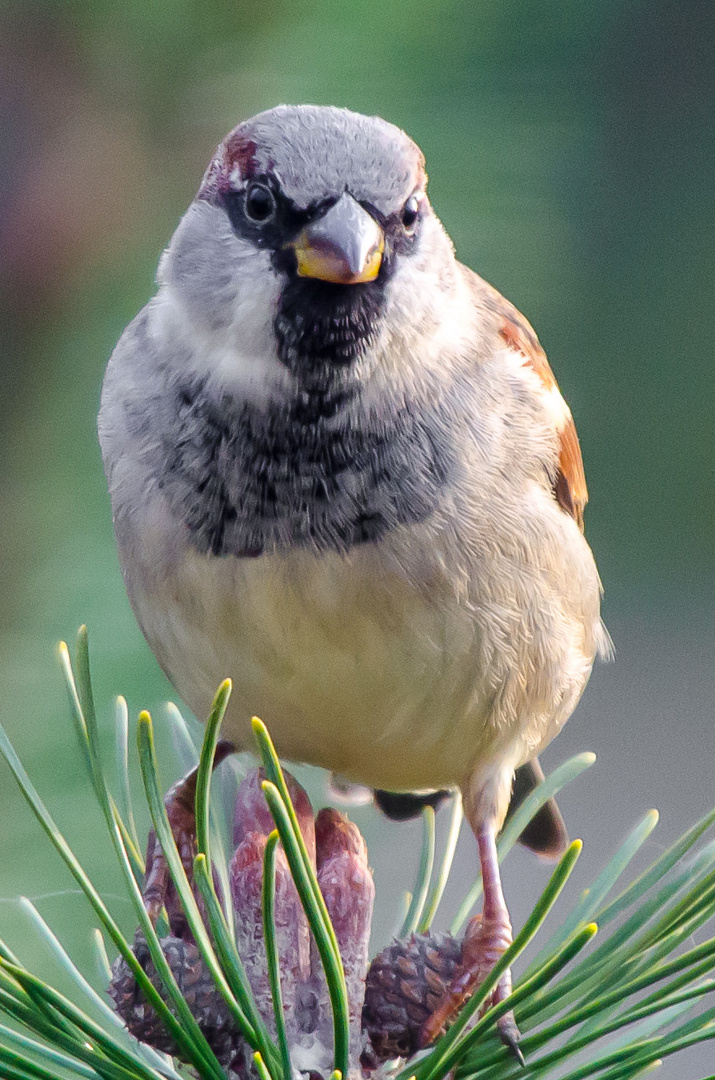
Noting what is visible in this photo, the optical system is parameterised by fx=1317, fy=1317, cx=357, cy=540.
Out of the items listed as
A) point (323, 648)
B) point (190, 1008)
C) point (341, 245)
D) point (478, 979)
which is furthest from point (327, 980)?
point (341, 245)

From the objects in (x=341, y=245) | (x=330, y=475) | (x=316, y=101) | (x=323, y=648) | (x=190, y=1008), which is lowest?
(x=190, y=1008)

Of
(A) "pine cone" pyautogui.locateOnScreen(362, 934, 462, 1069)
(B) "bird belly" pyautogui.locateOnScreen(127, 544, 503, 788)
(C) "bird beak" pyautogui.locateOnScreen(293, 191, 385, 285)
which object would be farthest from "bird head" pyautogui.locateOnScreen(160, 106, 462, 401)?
(A) "pine cone" pyautogui.locateOnScreen(362, 934, 462, 1069)

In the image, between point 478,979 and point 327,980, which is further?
point 478,979

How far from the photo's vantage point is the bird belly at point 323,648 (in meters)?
1.04

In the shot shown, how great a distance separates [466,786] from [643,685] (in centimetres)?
175

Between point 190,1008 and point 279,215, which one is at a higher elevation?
point 279,215

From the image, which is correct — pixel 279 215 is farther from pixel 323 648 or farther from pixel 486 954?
pixel 486 954

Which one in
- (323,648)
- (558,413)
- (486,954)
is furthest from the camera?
(558,413)

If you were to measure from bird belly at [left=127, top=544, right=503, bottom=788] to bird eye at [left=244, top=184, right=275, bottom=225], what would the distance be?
0.27 metres

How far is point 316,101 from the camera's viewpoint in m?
1.15

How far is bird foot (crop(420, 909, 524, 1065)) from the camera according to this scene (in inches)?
30.4

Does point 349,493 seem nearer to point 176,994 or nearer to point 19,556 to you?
point 19,556

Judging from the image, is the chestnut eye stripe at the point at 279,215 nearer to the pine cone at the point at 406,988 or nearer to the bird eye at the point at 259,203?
the bird eye at the point at 259,203

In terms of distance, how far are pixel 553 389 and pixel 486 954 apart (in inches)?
24.0
